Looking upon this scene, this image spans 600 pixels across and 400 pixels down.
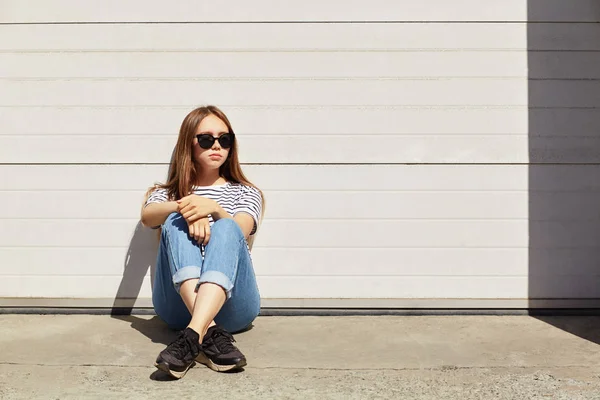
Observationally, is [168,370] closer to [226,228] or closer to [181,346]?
[181,346]

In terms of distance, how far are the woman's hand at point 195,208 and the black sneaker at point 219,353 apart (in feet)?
1.74

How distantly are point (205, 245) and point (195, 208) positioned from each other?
7.7 inches

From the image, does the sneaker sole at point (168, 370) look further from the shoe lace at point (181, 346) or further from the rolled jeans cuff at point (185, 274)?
the rolled jeans cuff at point (185, 274)

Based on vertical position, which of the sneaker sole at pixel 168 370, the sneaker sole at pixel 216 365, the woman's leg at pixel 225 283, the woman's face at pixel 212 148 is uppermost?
the woman's face at pixel 212 148

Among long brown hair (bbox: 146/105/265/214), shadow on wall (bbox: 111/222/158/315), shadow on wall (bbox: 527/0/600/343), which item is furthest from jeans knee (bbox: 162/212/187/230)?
shadow on wall (bbox: 527/0/600/343)

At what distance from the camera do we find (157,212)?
3826mm

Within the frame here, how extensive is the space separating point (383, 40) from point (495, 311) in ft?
5.35

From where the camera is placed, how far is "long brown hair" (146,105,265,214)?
4.05 metres

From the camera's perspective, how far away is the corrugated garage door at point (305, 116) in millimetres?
4402

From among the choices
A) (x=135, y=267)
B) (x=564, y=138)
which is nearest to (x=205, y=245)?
(x=135, y=267)

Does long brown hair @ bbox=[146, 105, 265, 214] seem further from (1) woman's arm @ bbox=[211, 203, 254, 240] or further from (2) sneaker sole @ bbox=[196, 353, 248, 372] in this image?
(2) sneaker sole @ bbox=[196, 353, 248, 372]

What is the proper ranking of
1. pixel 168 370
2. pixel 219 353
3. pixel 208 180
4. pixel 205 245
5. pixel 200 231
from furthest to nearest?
pixel 208 180
pixel 205 245
pixel 200 231
pixel 219 353
pixel 168 370

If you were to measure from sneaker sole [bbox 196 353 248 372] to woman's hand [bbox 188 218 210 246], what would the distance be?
0.54 m

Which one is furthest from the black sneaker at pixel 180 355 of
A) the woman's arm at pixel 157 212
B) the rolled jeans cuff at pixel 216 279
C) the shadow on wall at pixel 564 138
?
the shadow on wall at pixel 564 138
